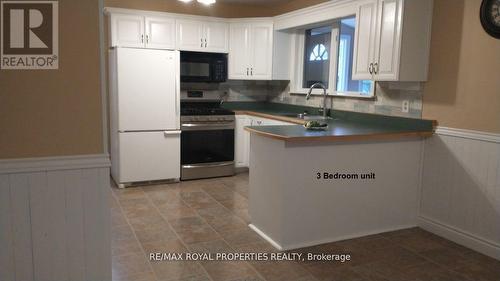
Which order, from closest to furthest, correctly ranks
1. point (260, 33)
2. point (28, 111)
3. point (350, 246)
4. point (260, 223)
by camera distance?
point (28, 111) < point (350, 246) < point (260, 223) < point (260, 33)

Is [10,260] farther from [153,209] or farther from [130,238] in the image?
[153,209]

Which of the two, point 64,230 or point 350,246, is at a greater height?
point 64,230

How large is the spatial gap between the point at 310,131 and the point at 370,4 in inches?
52.3

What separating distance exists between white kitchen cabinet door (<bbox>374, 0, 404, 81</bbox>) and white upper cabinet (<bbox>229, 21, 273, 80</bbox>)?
1.99m

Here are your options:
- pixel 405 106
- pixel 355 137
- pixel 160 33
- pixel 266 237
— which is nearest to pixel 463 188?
pixel 405 106

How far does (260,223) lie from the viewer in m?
3.21

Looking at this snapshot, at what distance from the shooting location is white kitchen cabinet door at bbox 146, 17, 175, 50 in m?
4.62

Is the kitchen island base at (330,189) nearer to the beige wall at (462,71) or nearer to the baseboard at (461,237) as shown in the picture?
the baseboard at (461,237)

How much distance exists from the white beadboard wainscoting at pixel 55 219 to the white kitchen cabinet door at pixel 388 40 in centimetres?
242

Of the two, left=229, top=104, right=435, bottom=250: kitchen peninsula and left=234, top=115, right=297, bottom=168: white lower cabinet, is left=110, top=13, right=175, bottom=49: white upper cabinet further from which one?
left=229, top=104, right=435, bottom=250: kitchen peninsula

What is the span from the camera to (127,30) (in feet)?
14.8

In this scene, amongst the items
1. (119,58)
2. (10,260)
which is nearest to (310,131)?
(10,260)

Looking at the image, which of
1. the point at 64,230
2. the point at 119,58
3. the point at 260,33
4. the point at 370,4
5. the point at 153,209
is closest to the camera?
the point at 64,230

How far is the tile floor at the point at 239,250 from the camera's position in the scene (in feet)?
8.30
